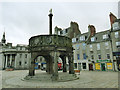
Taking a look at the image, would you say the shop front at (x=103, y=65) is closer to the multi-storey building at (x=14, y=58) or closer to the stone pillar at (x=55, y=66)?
the stone pillar at (x=55, y=66)

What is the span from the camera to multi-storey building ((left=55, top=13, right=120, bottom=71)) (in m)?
30.0

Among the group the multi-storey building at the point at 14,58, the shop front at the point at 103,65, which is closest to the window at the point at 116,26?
the shop front at the point at 103,65

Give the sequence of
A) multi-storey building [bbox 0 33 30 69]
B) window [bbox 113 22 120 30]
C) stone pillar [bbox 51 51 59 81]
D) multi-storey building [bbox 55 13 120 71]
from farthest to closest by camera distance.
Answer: multi-storey building [bbox 0 33 30 69], window [bbox 113 22 120 30], multi-storey building [bbox 55 13 120 71], stone pillar [bbox 51 51 59 81]

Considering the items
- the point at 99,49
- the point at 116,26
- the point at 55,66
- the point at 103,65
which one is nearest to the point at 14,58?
the point at 99,49

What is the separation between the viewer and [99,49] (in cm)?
3384

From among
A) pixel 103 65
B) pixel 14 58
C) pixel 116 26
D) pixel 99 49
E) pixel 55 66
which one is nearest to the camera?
pixel 55 66

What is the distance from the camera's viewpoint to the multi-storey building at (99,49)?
1180 inches

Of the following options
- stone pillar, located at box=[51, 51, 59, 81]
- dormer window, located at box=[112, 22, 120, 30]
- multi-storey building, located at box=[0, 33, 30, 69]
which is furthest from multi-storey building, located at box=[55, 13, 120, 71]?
multi-storey building, located at box=[0, 33, 30, 69]

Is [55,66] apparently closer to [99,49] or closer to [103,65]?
[103,65]

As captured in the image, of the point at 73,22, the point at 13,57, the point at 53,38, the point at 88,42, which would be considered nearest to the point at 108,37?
the point at 88,42

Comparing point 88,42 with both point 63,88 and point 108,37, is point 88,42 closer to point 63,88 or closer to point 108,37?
point 108,37

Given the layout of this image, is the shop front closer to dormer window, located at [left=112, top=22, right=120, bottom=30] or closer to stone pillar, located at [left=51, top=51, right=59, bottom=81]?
dormer window, located at [left=112, top=22, right=120, bottom=30]

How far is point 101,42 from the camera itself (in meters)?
33.7

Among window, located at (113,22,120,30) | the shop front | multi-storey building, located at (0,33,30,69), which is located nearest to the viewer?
window, located at (113,22,120,30)
